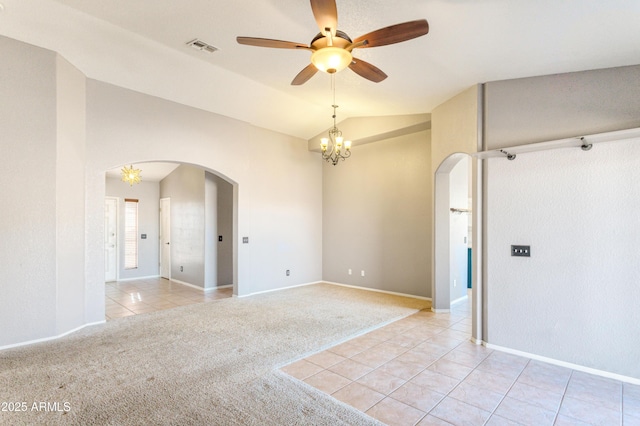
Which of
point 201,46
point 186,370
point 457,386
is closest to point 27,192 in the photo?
point 201,46

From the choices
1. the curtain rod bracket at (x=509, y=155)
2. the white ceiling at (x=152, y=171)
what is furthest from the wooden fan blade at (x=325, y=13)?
the white ceiling at (x=152, y=171)

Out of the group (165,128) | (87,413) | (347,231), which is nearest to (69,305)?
(87,413)

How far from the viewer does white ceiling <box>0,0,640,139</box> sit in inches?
112

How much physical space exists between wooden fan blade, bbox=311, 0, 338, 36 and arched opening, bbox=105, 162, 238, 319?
4.60m

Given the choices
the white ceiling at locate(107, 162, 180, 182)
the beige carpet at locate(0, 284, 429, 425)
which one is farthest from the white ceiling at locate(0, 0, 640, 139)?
the beige carpet at locate(0, 284, 429, 425)

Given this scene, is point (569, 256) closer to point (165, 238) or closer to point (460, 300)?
point (460, 300)

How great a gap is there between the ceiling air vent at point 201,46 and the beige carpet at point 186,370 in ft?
12.1

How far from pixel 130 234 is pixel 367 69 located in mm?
8026

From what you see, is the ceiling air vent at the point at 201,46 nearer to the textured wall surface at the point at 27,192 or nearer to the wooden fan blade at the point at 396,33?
the textured wall surface at the point at 27,192

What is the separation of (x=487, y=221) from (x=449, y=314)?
206 centimetres

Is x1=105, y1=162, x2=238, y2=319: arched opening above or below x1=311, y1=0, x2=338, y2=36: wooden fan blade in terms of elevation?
below

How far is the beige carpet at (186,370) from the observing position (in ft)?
8.20

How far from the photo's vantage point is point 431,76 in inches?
165

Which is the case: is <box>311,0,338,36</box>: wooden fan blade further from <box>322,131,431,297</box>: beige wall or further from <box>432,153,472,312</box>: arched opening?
<box>322,131,431,297</box>: beige wall
